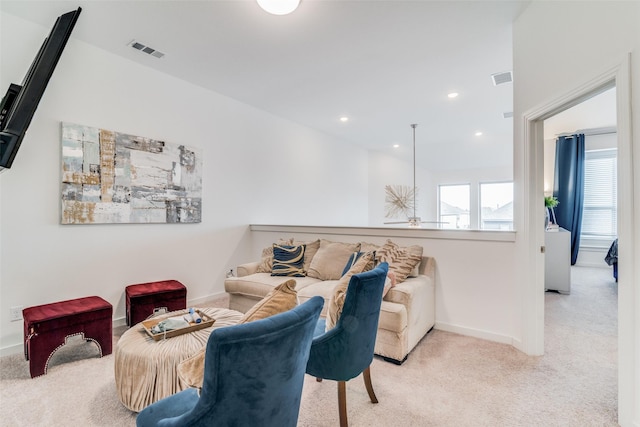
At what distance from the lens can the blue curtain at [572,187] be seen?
6.30m

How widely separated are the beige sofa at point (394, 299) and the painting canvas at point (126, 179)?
1151 mm

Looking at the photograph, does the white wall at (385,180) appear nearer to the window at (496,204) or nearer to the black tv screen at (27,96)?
the window at (496,204)

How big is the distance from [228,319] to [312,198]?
150 inches

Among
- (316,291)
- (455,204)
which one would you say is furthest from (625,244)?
(455,204)

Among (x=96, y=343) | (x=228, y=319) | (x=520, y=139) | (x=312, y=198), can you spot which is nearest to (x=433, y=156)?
(x=312, y=198)

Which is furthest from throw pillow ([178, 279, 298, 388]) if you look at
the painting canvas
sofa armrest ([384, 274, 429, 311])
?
the painting canvas

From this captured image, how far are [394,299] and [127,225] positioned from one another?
2833 mm

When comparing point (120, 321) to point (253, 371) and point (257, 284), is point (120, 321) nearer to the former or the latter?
point (257, 284)

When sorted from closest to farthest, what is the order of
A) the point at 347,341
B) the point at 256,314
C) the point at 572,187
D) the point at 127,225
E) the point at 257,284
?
the point at 256,314 → the point at 347,341 → the point at 257,284 → the point at 127,225 → the point at 572,187

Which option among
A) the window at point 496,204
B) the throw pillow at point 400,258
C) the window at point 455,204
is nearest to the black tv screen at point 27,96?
the throw pillow at point 400,258

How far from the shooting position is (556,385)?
2125 mm

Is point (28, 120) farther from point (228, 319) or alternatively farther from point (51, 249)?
point (228, 319)

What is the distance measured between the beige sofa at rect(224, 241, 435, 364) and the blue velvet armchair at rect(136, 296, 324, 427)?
1521 millimetres

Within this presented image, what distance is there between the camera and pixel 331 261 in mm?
3359
